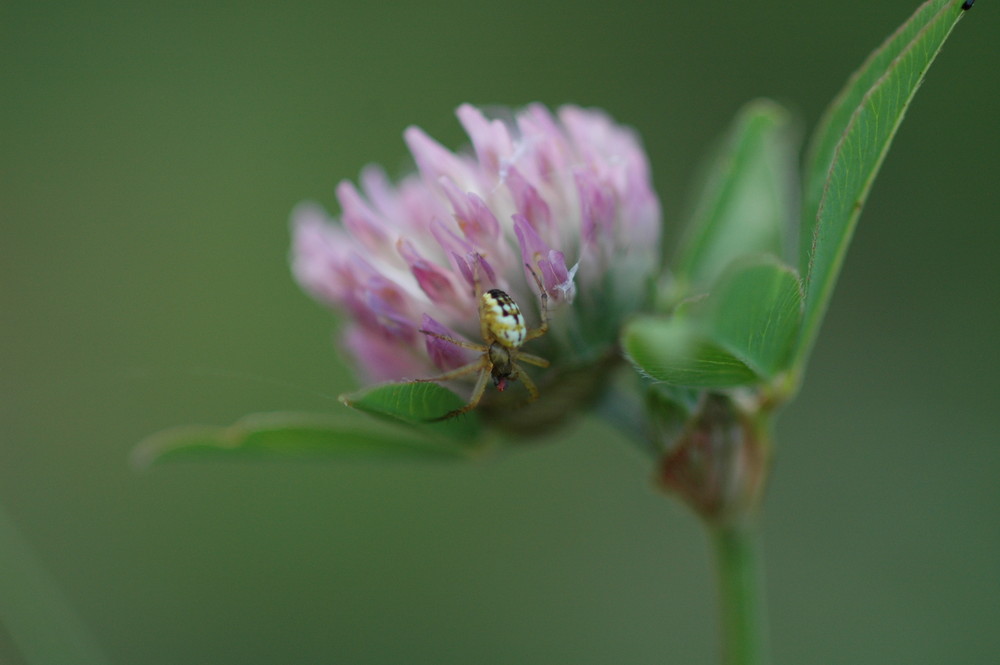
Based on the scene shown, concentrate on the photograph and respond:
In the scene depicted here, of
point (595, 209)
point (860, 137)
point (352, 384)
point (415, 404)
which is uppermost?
point (352, 384)

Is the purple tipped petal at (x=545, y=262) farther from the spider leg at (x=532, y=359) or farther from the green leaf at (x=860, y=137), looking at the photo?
the green leaf at (x=860, y=137)

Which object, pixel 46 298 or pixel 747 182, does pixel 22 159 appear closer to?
pixel 46 298

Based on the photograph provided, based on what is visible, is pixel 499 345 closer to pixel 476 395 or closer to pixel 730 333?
pixel 476 395

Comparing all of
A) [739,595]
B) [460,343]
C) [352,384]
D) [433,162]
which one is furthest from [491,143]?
[352,384]

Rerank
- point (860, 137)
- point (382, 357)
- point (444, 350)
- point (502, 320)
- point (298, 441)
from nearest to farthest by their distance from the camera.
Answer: point (860, 137), point (502, 320), point (444, 350), point (382, 357), point (298, 441)

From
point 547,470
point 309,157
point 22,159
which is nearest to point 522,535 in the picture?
point 547,470

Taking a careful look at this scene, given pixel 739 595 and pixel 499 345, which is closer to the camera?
pixel 499 345

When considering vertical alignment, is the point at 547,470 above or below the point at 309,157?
below

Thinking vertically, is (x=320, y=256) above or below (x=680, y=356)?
above
